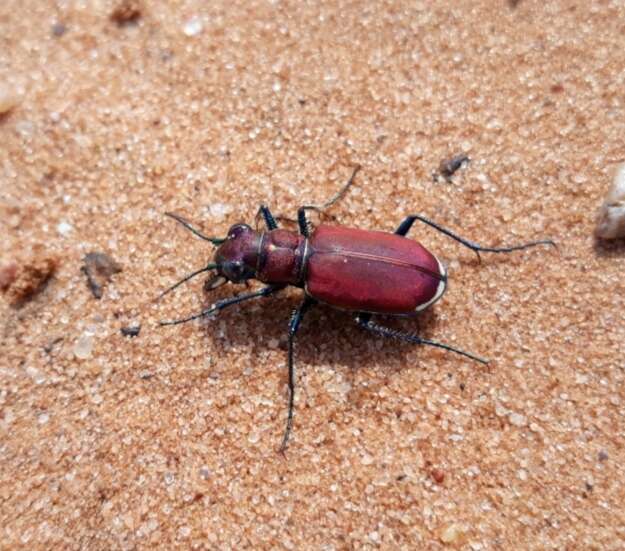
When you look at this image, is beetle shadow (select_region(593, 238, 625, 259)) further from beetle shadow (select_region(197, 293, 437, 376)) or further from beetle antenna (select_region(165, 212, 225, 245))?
beetle antenna (select_region(165, 212, 225, 245))

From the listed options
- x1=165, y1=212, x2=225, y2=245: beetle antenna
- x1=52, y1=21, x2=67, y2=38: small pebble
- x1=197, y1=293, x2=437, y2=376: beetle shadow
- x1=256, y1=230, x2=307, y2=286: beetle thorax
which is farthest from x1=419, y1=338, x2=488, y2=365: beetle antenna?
x1=52, y1=21, x2=67, y2=38: small pebble

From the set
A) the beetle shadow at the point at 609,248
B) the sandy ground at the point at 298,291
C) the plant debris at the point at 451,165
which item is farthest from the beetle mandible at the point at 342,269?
the beetle shadow at the point at 609,248

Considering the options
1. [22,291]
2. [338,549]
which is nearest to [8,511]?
[22,291]

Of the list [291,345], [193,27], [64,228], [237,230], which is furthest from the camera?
[193,27]

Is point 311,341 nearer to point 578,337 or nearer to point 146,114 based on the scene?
point 578,337

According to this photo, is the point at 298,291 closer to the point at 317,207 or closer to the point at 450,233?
the point at 317,207

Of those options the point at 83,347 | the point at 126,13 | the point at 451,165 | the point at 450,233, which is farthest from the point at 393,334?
the point at 126,13
